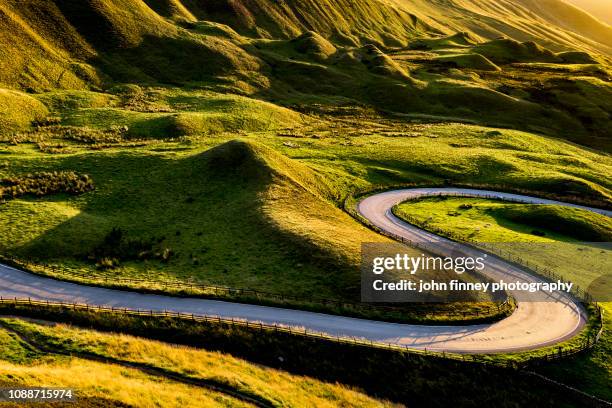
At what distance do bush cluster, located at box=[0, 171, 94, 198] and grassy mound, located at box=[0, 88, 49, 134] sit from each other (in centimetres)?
3247

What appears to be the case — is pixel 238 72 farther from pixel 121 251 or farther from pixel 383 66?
pixel 121 251

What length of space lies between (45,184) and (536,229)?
7183 cm

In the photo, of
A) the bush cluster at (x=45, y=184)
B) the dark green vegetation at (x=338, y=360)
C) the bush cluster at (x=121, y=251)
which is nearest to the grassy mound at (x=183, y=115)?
the bush cluster at (x=45, y=184)

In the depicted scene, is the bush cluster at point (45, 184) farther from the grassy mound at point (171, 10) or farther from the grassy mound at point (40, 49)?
the grassy mound at point (171, 10)

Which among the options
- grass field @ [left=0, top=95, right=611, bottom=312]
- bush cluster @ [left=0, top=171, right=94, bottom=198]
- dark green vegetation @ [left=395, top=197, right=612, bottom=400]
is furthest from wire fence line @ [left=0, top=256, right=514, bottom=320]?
bush cluster @ [left=0, top=171, right=94, bottom=198]

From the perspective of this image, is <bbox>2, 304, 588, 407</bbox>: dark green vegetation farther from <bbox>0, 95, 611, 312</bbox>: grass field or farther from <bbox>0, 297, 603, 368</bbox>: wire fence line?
<bbox>0, 95, 611, 312</bbox>: grass field

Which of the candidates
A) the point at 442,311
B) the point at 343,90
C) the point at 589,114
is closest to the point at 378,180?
the point at 442,311

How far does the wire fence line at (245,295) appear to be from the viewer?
42.9 meters

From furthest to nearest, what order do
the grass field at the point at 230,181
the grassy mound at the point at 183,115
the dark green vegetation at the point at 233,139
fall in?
the grassy mound at the point at 183,115 < the dark green vegetation at the point at 233,139 < the grass field at the point at 230,181

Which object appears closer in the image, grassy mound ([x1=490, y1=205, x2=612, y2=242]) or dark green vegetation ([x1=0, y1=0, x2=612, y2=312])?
dark green vegetation ([x1=0, y1=0, x2=612, y2=312])

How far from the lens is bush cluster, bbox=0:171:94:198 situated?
63438 mm

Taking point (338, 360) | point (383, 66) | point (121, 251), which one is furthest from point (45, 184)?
point (383, 66)

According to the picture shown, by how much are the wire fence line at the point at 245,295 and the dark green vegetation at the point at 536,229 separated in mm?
9403

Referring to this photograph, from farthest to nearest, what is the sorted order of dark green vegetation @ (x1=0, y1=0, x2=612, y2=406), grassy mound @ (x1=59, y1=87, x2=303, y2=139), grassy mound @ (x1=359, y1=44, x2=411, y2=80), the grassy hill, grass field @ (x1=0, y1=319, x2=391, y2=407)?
grassy mound @ (x1=359, y1=44, x2=411, y2=80)
the grassy hill
grassy mound @ (x1=59, y1=87, x2=303, y2=139)
dark green vegetation @ (x1=0, y1=0, x2=612, y2=406)
grass field @ (x1=0, y1=319, x2=391, y2=407)
